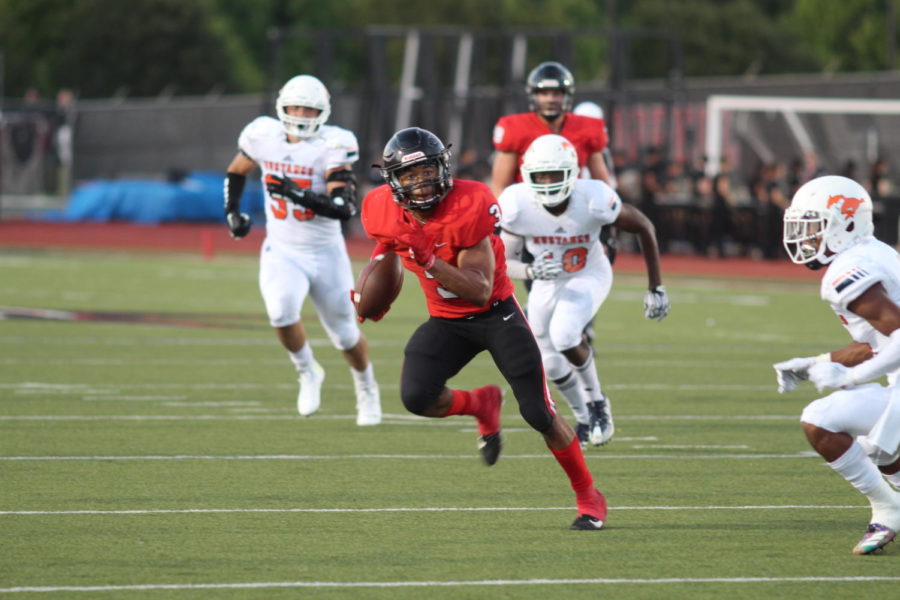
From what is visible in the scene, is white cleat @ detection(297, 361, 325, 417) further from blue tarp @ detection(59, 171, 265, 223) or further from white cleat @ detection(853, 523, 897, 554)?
blue tarp @ detection(59, 171, 265, 223)

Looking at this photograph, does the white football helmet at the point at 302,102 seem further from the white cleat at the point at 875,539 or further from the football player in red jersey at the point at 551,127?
the white cleat at the point at 875,539

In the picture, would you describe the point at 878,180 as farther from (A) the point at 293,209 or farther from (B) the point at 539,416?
(B) the point at 539,416

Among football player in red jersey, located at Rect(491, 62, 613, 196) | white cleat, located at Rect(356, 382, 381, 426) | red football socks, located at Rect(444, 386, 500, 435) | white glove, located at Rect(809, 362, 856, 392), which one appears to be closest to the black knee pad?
red football socks, located at Rect(444, 386, 500, 435)

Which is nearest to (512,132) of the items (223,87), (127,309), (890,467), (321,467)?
(321,467)

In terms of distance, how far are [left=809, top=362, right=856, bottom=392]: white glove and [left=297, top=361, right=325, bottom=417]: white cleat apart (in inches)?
→ 172

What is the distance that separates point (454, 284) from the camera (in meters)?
6.28

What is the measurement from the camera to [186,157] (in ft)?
138

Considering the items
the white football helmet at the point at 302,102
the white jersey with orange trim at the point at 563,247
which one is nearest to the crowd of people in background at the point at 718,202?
the white football helmet at the point at 302,102

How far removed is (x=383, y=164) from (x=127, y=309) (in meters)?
10.9

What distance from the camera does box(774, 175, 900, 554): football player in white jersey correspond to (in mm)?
5852

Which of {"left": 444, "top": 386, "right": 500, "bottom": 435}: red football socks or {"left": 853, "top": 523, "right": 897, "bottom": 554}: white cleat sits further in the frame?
{"left": 444, "top": 386, "right": 500, "bottom": 435}: red football socks

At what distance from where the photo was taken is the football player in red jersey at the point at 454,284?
6.31m

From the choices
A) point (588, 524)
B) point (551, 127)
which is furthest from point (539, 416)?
point (551, 127)

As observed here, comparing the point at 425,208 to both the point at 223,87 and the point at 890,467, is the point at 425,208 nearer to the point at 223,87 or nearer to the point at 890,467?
the point at 890,467
